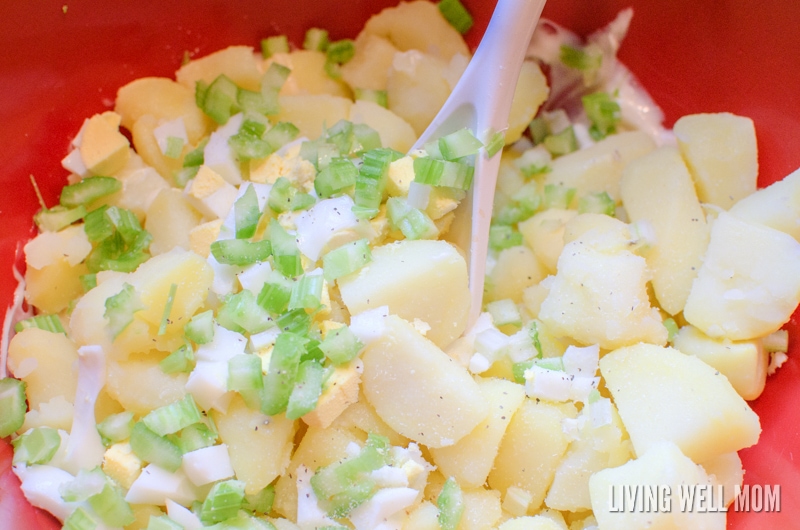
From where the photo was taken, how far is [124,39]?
1465 mm

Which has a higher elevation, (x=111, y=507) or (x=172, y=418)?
(x=172, y=418)

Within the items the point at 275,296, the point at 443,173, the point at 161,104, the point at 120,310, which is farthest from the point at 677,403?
the point at 161,104

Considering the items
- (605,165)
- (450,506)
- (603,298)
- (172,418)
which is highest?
(605,165)

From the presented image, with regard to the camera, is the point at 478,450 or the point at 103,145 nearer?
the point at 478,450

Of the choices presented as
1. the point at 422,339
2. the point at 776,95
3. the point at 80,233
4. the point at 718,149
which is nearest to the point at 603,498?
the point at 422,339

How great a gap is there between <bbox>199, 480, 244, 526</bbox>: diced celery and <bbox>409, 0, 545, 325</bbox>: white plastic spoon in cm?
60

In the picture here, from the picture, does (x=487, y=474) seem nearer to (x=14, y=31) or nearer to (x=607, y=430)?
(x=607, y=430)

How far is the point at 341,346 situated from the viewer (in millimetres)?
1174

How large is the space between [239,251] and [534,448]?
2.31ft

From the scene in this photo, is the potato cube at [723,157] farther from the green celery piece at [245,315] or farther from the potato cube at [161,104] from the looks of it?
the potato cube at [161,104]

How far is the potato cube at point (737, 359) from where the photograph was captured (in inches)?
50.0

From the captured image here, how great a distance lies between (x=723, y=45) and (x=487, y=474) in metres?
1.10

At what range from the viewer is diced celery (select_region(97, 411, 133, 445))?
122 centimetres

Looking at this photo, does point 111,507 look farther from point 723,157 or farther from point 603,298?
point 723,157
